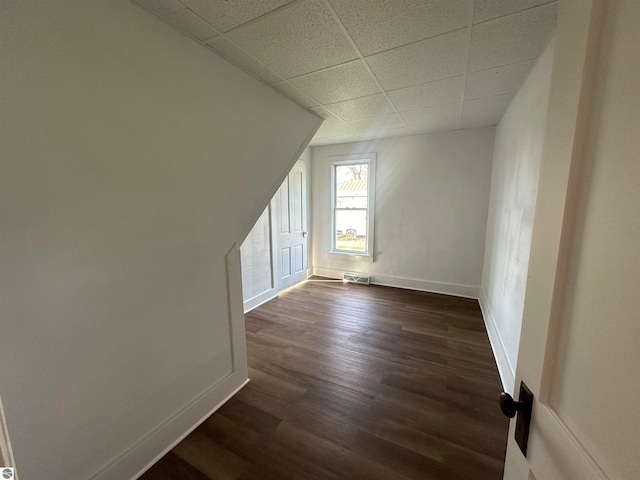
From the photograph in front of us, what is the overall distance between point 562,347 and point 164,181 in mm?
1609

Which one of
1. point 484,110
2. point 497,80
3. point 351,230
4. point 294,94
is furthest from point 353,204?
point 497,80

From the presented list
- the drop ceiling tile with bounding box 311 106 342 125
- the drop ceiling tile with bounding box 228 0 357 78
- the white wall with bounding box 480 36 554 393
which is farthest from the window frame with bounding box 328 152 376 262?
the drop ceiling tile with bounding box 228 0 357 78

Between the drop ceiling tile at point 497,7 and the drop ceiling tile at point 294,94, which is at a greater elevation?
the drop ceiling tile at point 497,7

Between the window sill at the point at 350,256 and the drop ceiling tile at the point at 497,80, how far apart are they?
2.62 metres

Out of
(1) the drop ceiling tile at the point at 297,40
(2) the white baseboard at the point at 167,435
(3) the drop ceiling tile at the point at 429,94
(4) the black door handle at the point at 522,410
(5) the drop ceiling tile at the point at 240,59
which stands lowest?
(2) the white baseboard at the point at 167,435

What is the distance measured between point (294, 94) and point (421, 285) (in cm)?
321

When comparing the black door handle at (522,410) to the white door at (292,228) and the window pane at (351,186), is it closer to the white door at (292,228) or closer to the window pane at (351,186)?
the white door at (292,228)

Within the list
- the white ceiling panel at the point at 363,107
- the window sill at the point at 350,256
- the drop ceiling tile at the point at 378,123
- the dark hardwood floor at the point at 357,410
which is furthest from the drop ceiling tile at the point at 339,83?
the window sill at the point at 350,256

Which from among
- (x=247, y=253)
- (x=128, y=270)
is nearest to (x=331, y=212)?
(x=247, y=253)

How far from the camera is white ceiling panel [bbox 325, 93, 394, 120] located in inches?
90.3

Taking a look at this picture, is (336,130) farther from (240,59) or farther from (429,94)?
(240,59)

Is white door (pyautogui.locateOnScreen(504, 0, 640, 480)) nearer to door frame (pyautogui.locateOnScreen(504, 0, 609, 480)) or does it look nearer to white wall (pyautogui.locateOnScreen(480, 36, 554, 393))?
door frame (pyautogui.locateOnScreen(504, 0, 609, 480))

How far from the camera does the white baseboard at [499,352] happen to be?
1.80 metres

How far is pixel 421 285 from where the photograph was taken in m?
3.92
